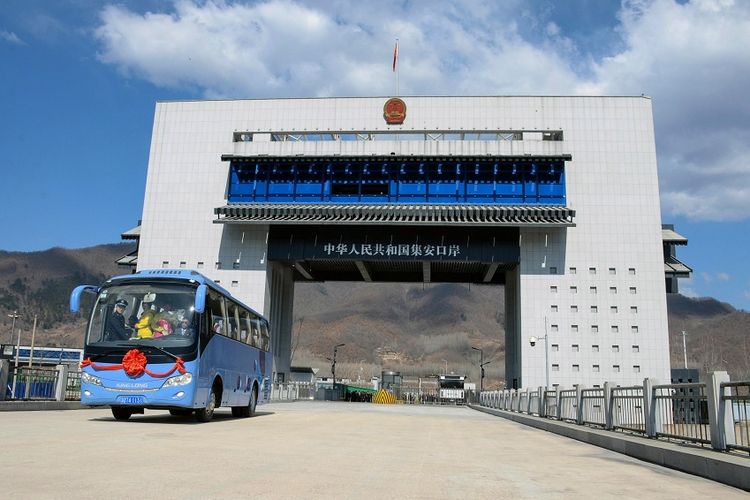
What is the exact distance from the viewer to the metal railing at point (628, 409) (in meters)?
12.6

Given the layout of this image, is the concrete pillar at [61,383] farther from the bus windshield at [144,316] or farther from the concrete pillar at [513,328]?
the concrete pillar at [513,328]

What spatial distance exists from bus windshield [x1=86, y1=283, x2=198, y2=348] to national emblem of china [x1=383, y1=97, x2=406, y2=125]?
35878 millimetres

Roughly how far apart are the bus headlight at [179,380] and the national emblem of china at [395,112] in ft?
122

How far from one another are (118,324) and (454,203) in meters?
34.8

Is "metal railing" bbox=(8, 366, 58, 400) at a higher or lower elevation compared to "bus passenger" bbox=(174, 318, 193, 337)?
lower

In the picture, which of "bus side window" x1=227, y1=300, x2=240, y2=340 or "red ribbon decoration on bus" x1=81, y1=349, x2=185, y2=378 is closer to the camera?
"red ribbon decoration on bus" x1=81, y1=349, x2=185, y2=378

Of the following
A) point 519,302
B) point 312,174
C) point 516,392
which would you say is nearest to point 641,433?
point 516,392

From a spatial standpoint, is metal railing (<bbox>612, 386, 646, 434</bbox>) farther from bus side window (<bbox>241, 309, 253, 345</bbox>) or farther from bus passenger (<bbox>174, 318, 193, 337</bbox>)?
bus side window (<bbox>241, 309, 253, 345</bbox>)

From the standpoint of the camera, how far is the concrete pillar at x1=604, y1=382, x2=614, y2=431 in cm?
1452

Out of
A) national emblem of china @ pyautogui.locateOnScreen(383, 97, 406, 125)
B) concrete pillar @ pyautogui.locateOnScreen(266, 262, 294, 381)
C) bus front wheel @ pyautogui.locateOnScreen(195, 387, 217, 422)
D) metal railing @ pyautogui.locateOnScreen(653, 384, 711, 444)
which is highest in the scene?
national emblem of china @ pyautogui.locateOnScreen(383, 97, 406, 125)

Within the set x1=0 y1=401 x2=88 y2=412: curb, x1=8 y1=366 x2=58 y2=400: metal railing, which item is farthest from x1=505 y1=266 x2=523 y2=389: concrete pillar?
x1=8 y1=366 x2=58 y2=400: metal railing

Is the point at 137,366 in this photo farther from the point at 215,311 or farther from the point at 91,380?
the point at 215,311

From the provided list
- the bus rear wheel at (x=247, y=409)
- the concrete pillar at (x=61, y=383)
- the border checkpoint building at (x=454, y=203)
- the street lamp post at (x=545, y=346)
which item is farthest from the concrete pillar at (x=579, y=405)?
the border checkpoint building at (x=454, y=203)

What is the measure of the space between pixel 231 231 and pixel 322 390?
26.9 meters
